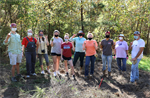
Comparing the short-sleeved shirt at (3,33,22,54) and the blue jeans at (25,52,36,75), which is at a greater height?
the short-sleeved shirt at (3,33,22,54)

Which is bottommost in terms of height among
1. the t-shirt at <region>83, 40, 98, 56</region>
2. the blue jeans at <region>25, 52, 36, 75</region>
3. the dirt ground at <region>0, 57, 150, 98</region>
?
the dirt ground at <region>0, 57, 150, 98</region>

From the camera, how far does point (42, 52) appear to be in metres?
5.67

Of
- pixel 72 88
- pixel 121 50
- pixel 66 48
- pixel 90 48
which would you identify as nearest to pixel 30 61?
pixel 66 48

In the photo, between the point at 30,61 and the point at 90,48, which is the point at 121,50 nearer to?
the point at 90,48

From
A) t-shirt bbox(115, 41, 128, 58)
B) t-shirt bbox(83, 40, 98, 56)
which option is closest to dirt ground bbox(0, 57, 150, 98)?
t-shirt bbox(115, 41, 128, 58)

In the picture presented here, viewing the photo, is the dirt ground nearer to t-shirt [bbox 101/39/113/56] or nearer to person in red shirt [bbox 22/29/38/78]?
person in red shirt [bbox 22/29/38/78]

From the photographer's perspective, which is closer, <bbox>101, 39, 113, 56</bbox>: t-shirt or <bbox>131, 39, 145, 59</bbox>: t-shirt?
<bbox>131, 39, 145, 59</bbox>: t-shirt

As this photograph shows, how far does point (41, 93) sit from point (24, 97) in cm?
48

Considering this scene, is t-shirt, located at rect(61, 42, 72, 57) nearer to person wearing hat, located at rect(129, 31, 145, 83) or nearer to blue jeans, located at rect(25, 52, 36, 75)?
blue jeans, located at rect(25, 52, 36, 75)

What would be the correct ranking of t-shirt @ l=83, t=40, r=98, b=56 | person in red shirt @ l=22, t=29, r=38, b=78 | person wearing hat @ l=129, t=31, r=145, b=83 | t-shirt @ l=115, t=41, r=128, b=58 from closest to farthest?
person wearing hat @ l=129, t=31, r=145, b=83 < person in red shirt @ l=22, t=29, r=38, b=78 < t-shirt @ l=83, t=40, r=98, b=56 < t-shirt @ l=115, t=41, r=128, b=58

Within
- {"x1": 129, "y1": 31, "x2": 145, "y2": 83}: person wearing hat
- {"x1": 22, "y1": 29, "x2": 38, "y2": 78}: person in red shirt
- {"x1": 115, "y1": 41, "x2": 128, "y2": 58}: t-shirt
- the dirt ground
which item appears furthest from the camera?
{"x1": 115, "y1": 41, "x2": 128, "y2": 58}: t-shirt

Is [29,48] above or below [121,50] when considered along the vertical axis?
above

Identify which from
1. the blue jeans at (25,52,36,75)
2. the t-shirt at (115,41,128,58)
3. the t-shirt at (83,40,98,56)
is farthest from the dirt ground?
the t-shirt at (83,40,98,56)

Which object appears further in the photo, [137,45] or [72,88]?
[137,45]
